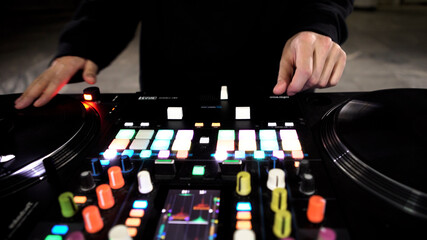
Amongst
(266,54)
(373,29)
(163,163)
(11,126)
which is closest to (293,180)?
(163,163)

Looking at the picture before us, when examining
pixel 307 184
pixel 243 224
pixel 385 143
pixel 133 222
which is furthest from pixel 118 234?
pixel 385 143

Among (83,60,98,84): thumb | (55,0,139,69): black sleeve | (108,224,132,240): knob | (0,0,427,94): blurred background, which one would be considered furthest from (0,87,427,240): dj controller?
(0,0,427,94): blurred background

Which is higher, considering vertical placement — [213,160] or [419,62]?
[213,160]

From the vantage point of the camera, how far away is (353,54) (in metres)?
2.10

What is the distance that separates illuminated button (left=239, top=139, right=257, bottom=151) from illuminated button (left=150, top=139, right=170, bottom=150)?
0.46 feet

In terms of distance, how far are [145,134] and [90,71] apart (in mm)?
424

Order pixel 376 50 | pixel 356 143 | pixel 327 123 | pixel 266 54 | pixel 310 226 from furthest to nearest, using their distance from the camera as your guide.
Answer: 1. pixel 376 50
2. pixel 266 54
3. pixel 327 123
4. pixel 356 143
5. pixel 310 226

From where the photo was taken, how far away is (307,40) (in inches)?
29.4

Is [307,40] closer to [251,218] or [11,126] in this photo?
[251,218]

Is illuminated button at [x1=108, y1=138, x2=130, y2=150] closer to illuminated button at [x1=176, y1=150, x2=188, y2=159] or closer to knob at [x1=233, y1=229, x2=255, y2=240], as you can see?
illuminated button at [x1=176, y1=150, x2=188, y2=159]

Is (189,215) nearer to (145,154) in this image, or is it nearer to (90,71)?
(145,154)

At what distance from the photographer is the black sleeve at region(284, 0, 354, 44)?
0.83 metres

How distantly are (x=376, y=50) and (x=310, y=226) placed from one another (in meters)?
2.07

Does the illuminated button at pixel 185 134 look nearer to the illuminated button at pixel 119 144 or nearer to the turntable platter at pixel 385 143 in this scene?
the illuminated button at pixel 119 144
